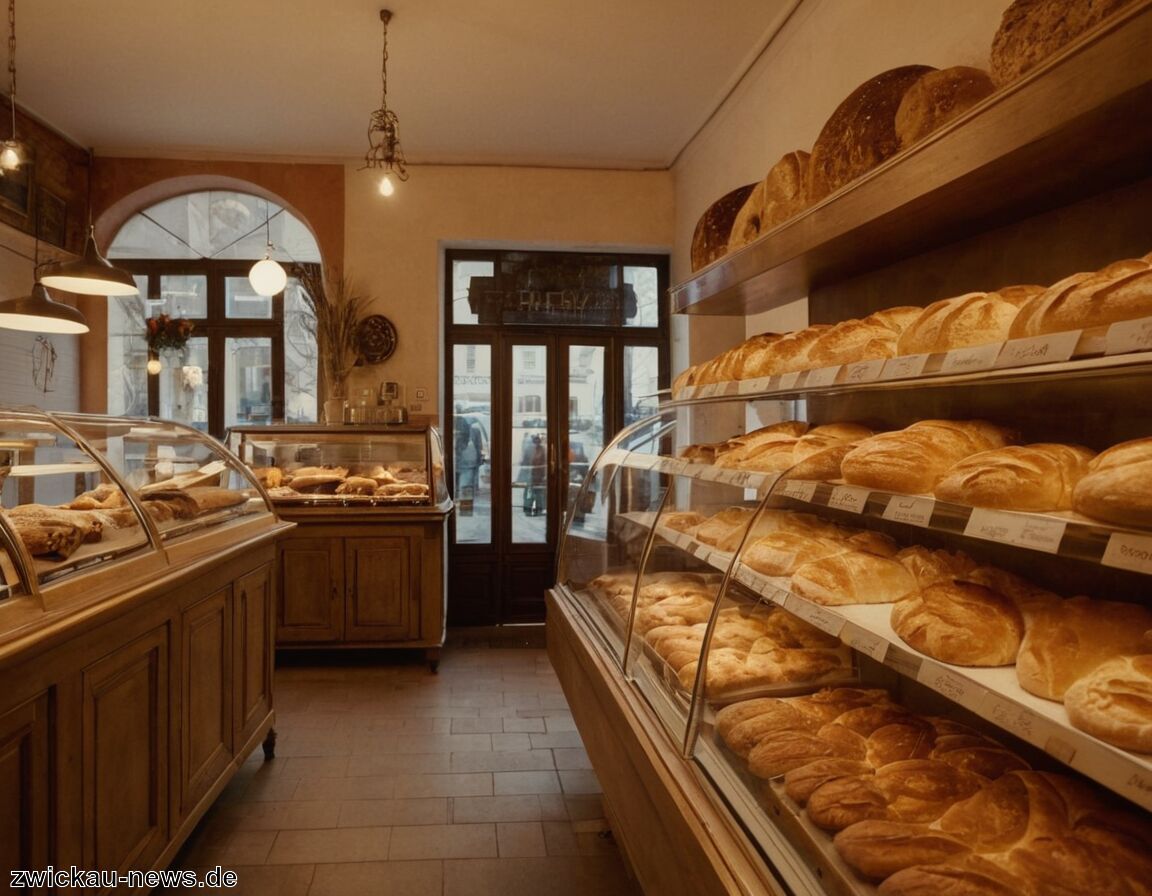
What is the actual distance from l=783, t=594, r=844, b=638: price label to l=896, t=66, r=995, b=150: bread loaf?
3.59ft

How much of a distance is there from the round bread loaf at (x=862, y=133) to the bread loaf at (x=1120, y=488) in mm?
1178

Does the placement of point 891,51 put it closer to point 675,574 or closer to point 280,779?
point 675,574

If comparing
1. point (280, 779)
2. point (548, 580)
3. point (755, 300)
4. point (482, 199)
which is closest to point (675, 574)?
point (755, 300)

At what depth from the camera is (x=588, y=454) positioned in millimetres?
6227

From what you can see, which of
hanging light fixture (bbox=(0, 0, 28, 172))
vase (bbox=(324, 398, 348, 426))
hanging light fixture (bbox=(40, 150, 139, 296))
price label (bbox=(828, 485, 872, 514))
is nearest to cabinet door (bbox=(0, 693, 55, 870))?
price label (bbox=(828, 485, 872, 514))

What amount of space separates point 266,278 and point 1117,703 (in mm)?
5123

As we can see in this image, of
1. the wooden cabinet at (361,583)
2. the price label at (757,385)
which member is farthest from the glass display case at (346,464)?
the price label at (757,385)

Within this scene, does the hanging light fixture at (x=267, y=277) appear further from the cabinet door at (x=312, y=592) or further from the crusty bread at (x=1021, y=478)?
the crusty bread at (x=1021, y=478)

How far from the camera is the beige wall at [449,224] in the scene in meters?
5.75

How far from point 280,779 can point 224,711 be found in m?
0.63

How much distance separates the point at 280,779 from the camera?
3279 millimetres

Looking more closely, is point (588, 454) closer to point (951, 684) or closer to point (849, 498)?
point (849, 498)

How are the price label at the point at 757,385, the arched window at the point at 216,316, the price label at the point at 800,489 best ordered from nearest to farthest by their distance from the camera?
the price label at the point at 800,489 < the price label at the point at 757,385 < the arched window at the point at 216,316

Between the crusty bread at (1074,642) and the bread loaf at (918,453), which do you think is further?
the bread loaf at (918,453)
